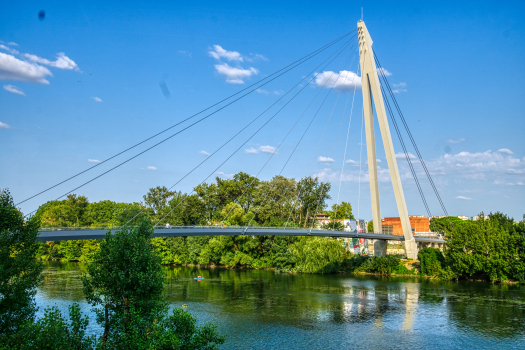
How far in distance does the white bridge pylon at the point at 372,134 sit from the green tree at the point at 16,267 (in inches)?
1019

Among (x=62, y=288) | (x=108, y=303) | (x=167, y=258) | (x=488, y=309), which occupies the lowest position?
(x=488, y=309)

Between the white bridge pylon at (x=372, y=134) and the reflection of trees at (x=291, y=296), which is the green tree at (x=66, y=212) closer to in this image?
the reflection of trees at (x=291, y=296)

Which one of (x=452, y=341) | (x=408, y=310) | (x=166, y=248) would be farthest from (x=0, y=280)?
(x=166, y=248)

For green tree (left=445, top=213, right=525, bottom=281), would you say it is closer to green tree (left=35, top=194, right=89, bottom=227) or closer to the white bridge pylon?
the white bridge pylon

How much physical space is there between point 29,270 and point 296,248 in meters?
30.7

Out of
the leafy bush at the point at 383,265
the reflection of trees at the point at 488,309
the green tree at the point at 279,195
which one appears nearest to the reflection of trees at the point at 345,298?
the reflection of trees at the point at 488,309

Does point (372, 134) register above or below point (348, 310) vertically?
above

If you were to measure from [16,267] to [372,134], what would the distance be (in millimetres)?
28041

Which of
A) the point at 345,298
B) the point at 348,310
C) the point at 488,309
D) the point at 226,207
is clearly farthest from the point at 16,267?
the point at 226,207

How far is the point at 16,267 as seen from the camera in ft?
46.4

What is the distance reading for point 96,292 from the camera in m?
13.0

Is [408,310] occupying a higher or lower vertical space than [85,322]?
lower

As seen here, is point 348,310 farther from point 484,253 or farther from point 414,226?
point 414,226

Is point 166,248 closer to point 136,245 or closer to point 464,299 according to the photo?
point 464,299
